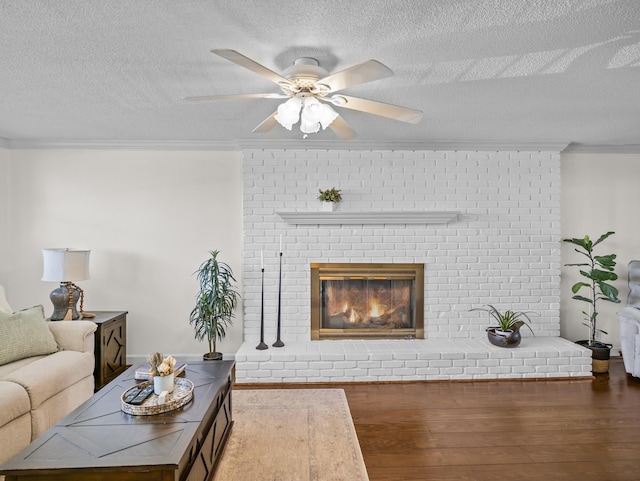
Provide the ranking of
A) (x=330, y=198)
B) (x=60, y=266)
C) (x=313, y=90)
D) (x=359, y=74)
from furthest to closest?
1. (x=330, y=198)
2. (x=60, y=266)
3. (x=313, y=90)
4. (x=359, y=74)

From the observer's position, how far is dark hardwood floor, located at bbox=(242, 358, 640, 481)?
2285 millimetres

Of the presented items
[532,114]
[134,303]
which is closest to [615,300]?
[532,114]

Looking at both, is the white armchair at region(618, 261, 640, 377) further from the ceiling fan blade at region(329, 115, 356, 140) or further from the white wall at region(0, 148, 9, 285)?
the white wall at region(0, 148, 9, 285)

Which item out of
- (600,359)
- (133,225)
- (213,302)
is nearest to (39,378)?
(213,302)

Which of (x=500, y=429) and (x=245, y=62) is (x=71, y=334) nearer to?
(x=245, y=62)

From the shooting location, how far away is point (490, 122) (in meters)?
3.48

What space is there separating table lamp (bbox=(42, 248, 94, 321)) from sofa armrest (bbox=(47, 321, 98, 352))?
493 mm

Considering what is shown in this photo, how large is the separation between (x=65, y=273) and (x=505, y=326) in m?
3.94

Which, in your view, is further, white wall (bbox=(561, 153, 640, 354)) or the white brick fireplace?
white wall (bbox=(561, 153, 640, 354))

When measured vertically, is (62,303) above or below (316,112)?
below

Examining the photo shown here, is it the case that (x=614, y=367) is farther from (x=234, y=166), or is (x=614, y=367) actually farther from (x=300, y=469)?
(x=234, y=166)

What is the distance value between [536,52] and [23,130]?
409 cm

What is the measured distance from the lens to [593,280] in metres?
4.11

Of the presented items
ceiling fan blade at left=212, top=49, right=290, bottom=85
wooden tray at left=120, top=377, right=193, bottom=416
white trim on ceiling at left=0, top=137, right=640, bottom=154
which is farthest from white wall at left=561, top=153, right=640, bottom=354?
wooden tray at left=120, top=377, right=193, bottom=416
